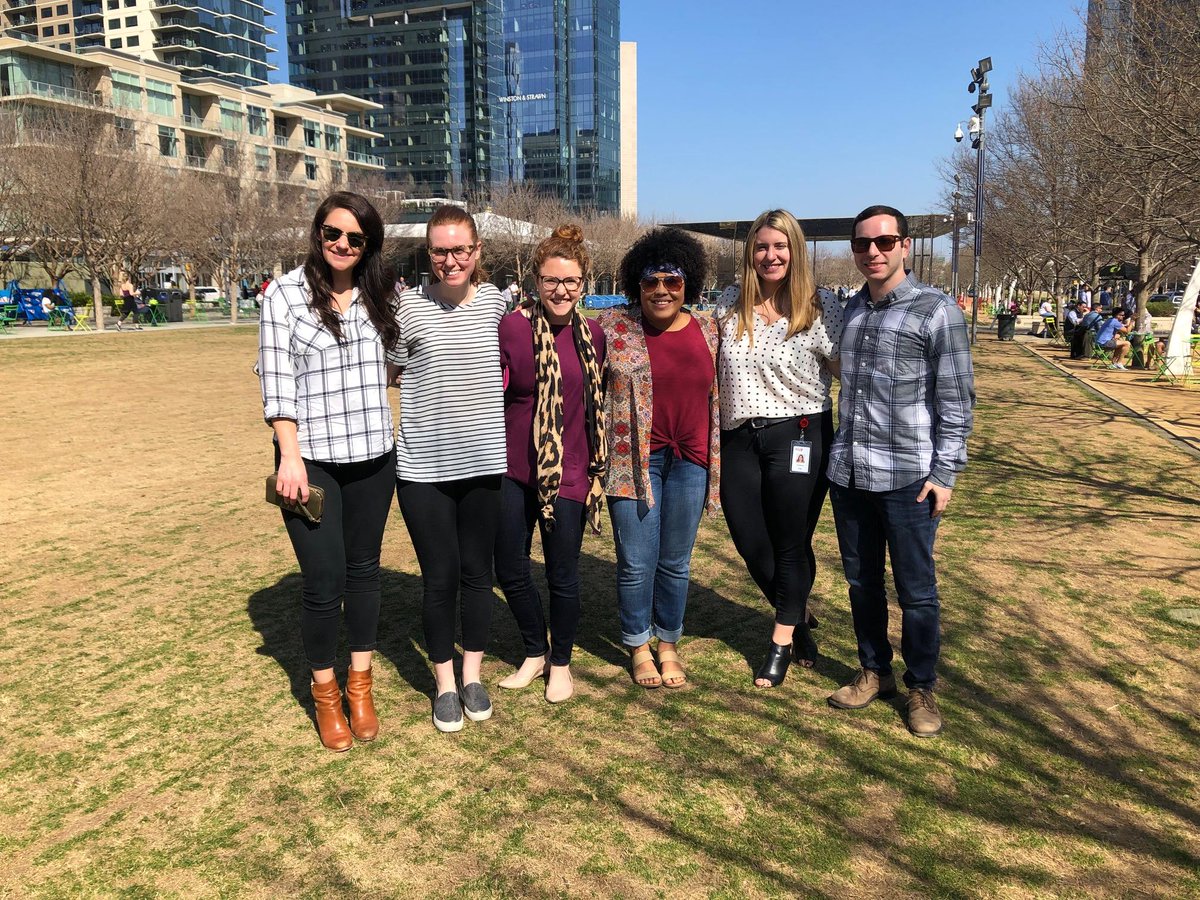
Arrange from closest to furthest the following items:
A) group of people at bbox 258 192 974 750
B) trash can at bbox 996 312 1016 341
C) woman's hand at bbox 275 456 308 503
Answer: woman's hand at bbox 275 456 308 503 → group of people at bbox 258 192 974 750 → trash can at bbox 996 312 1016 341

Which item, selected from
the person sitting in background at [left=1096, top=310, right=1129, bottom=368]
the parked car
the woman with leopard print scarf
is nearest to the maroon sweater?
the woman with leopard print scarf

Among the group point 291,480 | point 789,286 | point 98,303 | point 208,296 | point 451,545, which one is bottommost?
point 451,545

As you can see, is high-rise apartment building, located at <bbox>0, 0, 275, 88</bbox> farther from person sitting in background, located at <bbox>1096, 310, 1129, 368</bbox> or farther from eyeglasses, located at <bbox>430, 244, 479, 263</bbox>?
eyeglasses, located at <bbox>430, 244, 479, 263</bbox>

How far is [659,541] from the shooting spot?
379 cm

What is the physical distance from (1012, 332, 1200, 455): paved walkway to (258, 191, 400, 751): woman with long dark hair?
9468 mm

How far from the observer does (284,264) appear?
5206cm

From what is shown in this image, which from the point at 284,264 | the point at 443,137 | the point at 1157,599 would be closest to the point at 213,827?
the point at 1157,599

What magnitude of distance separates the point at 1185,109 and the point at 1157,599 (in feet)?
32.7

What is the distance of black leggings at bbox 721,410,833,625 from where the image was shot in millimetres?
3631

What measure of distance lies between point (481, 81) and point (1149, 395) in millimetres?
118584

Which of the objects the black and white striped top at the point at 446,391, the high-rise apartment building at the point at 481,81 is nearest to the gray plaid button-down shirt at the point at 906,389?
the black and white striped top at the point at 446,391

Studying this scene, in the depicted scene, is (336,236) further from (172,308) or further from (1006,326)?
(172,308)

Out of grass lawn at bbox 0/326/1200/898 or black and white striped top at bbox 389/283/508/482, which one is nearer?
grass lawn at bbox 0/326/1200/898

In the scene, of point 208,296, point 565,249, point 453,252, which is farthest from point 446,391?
point 208,296
